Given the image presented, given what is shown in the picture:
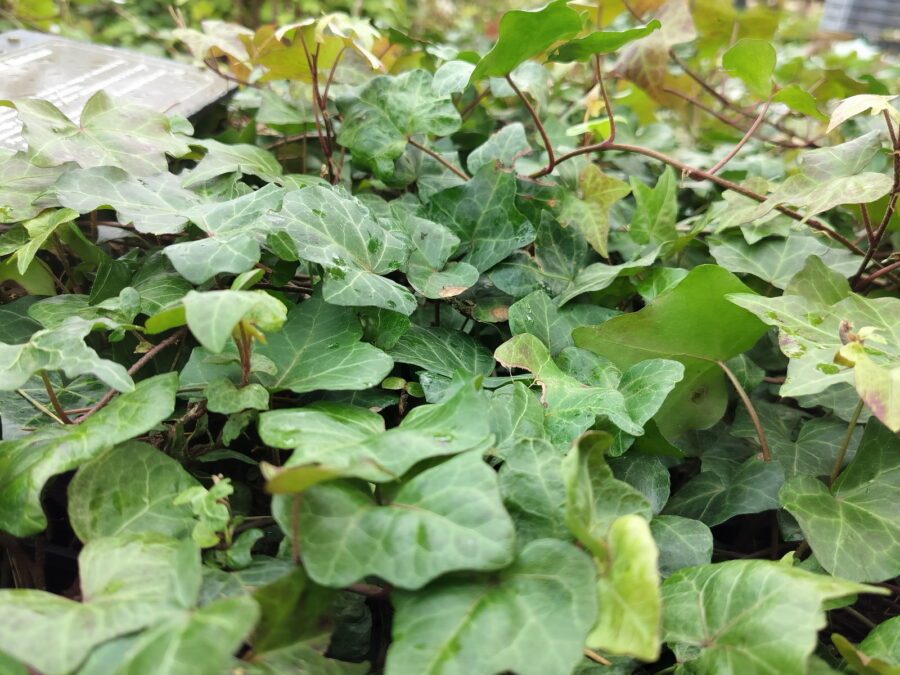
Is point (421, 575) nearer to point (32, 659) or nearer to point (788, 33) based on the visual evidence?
point (32, 659)

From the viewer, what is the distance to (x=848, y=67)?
1954mm

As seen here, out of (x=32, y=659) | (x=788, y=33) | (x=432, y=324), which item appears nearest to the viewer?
(x=32, y=659)

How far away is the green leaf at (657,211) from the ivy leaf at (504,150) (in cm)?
17

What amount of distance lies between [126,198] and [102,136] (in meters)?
0.15

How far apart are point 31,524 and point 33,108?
0.52m

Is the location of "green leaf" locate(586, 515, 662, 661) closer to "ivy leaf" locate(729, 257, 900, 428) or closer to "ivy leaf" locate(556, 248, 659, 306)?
"ivy leaf" locate(729, 257, 900, 428)

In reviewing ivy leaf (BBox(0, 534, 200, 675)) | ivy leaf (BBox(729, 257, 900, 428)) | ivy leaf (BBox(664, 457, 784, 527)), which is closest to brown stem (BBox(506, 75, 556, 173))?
ivy leaf (BBox(729, 257, 900, 428))

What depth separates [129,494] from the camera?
0.59 meters

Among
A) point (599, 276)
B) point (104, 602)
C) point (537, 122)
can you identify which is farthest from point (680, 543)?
point (537, 122)

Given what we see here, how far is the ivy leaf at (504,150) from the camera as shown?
1006 mm

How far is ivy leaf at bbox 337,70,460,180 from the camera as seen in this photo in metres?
0.96

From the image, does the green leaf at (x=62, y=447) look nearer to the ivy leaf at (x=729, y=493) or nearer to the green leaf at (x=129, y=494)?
the green leaf at (x=129, y=494)

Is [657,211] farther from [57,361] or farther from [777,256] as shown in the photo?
[57,361]

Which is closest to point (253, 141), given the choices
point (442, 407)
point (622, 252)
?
point (622, 252)
